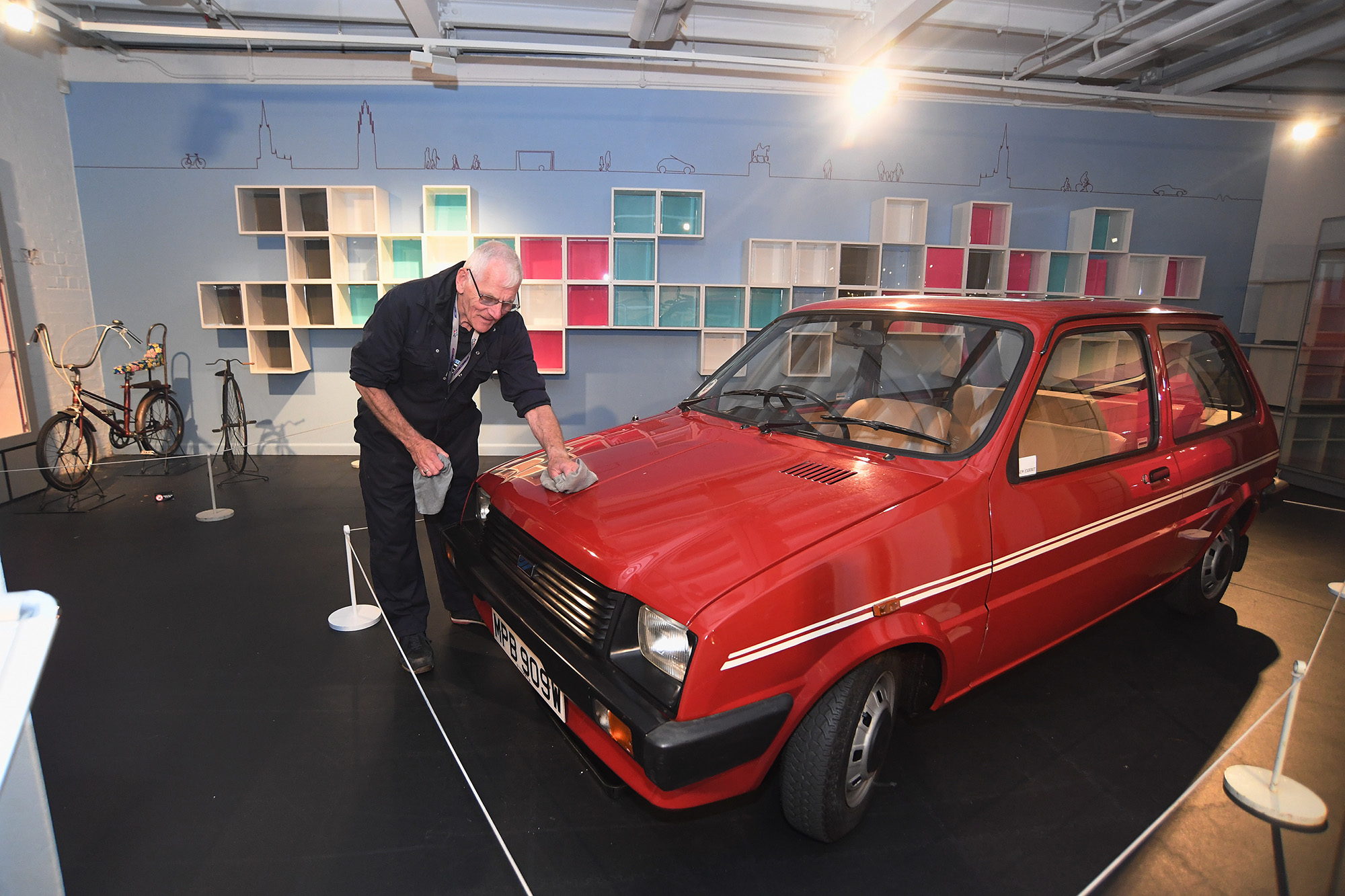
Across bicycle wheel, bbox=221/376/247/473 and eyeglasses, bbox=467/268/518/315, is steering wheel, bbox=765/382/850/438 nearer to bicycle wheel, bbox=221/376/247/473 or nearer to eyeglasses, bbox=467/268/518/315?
eyeglasses, bbox=467/268/518/315

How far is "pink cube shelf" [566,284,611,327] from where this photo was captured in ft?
20.4

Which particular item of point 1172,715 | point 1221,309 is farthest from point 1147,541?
point 1221,309

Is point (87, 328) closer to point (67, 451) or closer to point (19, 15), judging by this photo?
point (67, 451)

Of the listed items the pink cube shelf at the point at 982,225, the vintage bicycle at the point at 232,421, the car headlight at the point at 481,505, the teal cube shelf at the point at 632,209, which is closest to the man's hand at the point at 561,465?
the car headlight at the point at 481,505

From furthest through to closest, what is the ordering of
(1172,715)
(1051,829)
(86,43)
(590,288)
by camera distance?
1. (590,288)
2. (86,43)
3. (1172,715)
4. (1051,829)

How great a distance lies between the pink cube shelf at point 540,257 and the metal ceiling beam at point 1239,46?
592cm

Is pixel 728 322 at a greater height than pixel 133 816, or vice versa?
pixel 728 322

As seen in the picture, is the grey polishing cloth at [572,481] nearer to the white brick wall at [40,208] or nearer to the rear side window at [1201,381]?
the rear side window at [1201,381]

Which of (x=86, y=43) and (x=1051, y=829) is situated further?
(x=86, y=43)

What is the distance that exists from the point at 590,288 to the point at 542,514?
4.58 meters

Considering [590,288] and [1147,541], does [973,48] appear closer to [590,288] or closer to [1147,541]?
[590,288]

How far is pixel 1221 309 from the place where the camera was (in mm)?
6961

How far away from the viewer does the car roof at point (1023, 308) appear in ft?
7.23

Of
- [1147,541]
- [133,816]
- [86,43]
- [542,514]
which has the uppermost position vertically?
[86,43]
